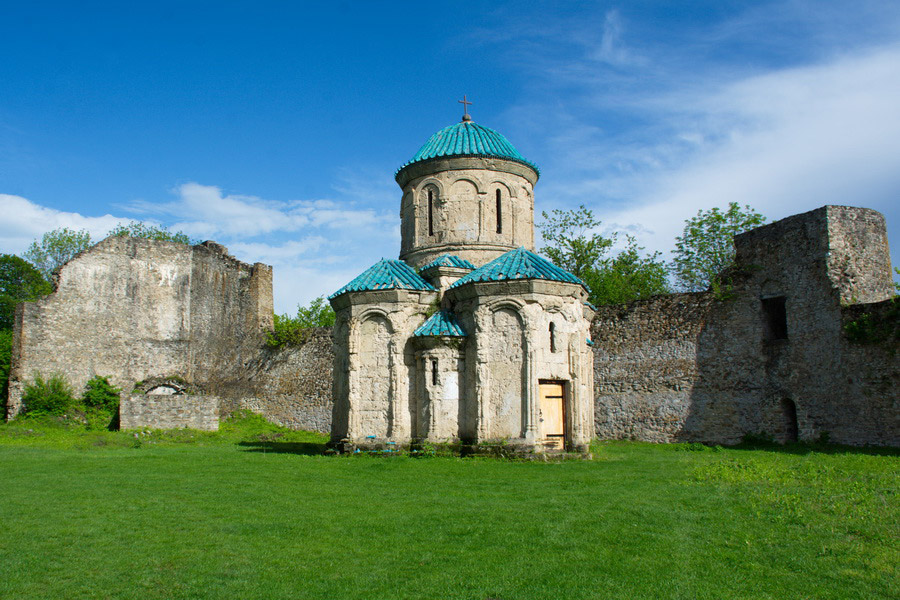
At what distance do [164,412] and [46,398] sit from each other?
5.10 metres

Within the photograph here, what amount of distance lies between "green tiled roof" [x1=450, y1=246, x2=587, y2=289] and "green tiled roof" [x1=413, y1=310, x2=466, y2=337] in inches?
27.2

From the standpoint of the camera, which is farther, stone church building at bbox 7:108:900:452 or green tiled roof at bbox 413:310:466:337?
green tiled roof at bbox 413:310:466:337

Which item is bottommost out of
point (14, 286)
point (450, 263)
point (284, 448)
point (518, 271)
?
point (284, 448)

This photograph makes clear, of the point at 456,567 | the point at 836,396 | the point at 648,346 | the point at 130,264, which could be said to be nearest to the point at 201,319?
the point at 130,264

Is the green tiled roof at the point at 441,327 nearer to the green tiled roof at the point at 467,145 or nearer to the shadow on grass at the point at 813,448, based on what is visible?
the green tiled roof at the point at 467,145

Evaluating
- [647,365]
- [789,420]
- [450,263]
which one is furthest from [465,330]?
[789,420]

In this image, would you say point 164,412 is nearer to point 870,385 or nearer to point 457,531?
point 457,531

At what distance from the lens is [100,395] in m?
25.2

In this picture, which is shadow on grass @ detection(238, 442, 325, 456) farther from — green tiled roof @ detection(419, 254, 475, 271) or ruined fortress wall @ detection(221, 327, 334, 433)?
ruined fortress wall @ detection(221, 327, 334, 433)

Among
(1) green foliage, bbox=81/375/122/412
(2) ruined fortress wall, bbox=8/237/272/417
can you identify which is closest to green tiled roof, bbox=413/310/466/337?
(2) ruined fortress wall, bbox=8/237/272/417

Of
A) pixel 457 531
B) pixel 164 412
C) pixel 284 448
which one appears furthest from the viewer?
pixel 164 412

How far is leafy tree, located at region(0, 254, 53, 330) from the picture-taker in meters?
36.4

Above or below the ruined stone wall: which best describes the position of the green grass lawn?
below

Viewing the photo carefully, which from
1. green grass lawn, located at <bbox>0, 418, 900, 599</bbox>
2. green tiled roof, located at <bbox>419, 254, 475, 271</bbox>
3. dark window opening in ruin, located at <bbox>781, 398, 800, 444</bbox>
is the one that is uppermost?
green tiled roof, located at <bbox>419, 254, 475, 271</bbox>
